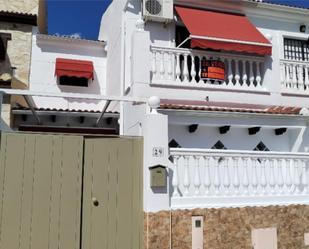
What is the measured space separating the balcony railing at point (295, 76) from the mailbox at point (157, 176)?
9.66 meters

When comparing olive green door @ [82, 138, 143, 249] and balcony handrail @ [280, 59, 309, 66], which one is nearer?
olive green door @ [82, 138, 143, 249]

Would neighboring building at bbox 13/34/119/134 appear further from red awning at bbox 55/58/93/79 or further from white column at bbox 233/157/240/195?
white column at bbox 233/157/240/195

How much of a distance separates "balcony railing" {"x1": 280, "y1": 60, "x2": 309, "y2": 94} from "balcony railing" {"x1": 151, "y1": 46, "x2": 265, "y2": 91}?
1.28 m

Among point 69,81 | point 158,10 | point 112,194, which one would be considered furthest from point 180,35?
point 112,194

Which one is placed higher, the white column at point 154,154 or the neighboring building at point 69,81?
the neighboring building at point 69,81

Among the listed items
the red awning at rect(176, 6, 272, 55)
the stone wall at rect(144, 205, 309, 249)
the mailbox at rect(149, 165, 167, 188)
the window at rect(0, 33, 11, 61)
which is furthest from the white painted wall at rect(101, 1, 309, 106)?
the stone wall at rect(144, 205, 309, 249)

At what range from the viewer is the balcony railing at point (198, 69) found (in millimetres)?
15166

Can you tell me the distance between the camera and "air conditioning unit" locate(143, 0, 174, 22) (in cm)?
1703

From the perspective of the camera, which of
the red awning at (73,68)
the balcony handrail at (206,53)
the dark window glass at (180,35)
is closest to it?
the balcony handrail at (206,53)

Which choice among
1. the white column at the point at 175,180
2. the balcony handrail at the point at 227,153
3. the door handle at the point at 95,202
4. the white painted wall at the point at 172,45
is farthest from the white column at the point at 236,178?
the white painted wall at the point at 172,45

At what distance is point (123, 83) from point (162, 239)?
28.8 ft

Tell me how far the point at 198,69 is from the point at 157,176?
7.93 meters

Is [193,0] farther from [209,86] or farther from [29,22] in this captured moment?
[29,22]

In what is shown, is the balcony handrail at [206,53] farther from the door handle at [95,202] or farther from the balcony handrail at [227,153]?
the door handle at [95,202]
